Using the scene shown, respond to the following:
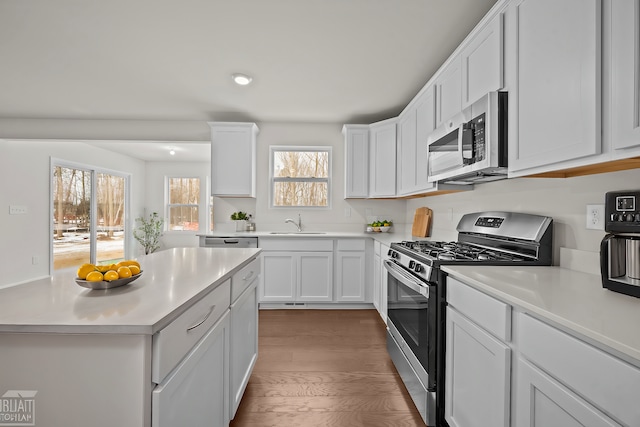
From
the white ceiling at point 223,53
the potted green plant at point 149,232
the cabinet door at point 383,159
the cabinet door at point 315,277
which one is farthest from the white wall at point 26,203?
the cabinet door at point 383,159

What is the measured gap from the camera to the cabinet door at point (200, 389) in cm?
84

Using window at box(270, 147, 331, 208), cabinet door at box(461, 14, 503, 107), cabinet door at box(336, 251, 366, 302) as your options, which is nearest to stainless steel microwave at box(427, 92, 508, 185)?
cabinet door at box(461, 14, 503, 107)

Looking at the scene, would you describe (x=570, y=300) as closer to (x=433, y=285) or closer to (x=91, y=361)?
(x=433, y=285)

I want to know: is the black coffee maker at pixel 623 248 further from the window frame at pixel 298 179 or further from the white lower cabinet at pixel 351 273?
the window frame at pixel 298 179

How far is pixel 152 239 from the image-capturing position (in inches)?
260

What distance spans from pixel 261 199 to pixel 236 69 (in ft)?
6.19

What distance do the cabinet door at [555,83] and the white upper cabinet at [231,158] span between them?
3.01m

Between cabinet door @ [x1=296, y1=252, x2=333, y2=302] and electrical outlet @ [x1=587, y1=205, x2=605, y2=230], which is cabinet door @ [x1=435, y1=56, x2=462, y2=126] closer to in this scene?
electrical outlet @ [x1=587, y1=205, x2=605, y2=230]

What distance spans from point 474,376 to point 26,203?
19.0 feet

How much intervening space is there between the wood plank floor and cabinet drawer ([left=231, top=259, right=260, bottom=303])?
0.74 meters

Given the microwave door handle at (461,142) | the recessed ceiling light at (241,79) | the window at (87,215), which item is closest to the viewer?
the microwave door handle at (461,142)

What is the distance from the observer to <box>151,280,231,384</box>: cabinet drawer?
806 mm

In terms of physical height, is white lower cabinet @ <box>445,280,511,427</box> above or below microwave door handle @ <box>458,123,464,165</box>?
below

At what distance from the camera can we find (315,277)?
3.62 m
